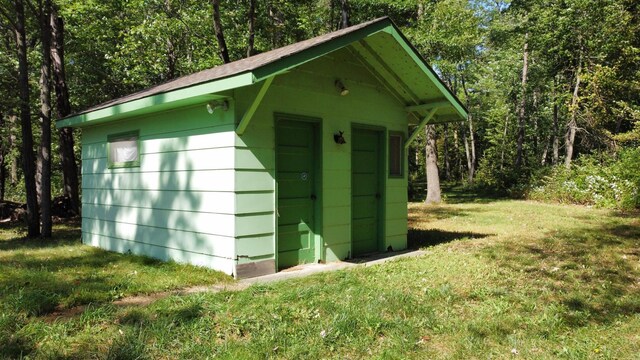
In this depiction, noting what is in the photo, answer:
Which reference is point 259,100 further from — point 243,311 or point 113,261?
point 113,261

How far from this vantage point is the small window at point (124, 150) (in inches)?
299

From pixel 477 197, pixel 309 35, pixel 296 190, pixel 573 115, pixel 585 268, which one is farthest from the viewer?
pixel 477 197

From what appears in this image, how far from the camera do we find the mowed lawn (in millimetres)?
3619

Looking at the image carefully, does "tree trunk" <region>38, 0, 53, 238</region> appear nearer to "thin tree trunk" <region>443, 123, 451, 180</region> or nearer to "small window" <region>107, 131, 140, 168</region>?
"small window" <region>107, 131, 140, 168</region>

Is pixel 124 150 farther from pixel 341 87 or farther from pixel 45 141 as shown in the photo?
pixel 341 87

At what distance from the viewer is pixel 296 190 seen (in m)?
6.80

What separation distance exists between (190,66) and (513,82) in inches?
829

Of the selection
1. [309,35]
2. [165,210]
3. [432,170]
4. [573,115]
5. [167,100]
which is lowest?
[165,210]

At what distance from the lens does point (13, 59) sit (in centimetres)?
1593

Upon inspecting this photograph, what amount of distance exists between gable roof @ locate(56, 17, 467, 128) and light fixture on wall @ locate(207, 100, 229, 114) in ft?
0.29

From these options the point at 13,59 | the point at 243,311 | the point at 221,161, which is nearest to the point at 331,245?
the point at 221,161

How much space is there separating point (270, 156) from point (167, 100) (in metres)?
→ 1.60

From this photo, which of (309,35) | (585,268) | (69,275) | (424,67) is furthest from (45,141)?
(309,35)

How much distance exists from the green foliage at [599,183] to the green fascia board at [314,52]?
43.7ft
